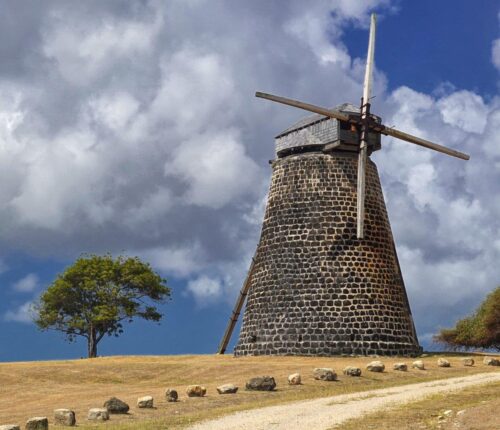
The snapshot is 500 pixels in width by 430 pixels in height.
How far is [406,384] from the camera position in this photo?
25.7 metres

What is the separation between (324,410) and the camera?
19.2m

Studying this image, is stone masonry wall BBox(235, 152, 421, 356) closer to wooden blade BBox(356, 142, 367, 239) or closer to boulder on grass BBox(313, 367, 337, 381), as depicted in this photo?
wooden blade BBox(356, 142, 367, 239)

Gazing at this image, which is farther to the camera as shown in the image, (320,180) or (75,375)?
(320,180)

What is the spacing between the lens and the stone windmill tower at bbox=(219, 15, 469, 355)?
3622cm

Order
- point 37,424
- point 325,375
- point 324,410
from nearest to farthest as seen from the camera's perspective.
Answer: point 37,424, point 324,410, point 325,375

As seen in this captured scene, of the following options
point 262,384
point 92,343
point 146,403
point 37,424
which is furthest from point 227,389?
point 92,343

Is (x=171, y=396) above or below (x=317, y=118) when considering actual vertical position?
below

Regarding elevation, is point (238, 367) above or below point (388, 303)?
below

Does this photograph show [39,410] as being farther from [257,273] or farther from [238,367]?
[257,273]

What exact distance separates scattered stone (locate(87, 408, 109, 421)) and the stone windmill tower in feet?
55.1

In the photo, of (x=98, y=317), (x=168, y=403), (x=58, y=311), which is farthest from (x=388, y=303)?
(x=58, y=311)

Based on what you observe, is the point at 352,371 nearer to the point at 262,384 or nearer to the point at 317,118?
the point at 262,384

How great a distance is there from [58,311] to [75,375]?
28212 mm

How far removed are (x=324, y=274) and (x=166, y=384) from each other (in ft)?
31.9
